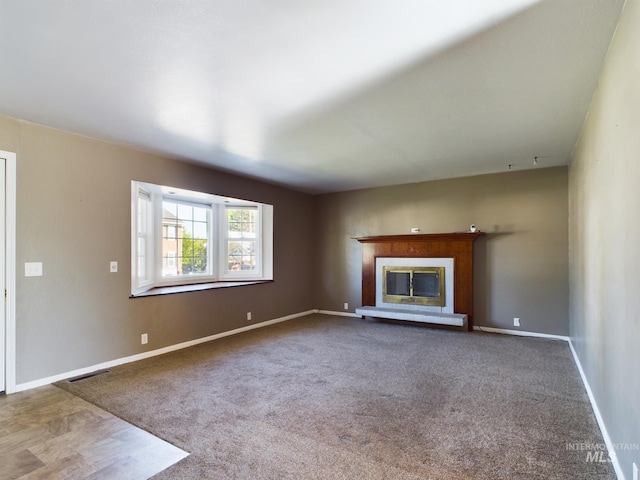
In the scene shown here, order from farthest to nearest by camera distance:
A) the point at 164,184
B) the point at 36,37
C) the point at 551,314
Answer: the point at 551,314 < the point at 164,184 < the point at 36,37

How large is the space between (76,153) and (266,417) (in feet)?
10.5

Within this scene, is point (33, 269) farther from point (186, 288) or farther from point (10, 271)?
point (186, 288)

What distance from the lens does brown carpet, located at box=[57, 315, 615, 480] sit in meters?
1.99

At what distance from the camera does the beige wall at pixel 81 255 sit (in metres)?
3.14

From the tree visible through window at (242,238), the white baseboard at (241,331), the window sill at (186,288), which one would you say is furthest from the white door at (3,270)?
the tree visible through window at (242,238)

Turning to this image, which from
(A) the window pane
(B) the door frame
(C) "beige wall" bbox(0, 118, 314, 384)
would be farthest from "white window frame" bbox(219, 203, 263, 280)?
(B) the door frame

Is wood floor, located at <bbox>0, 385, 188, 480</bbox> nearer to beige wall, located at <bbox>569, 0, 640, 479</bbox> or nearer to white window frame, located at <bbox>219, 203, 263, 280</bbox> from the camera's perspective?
beige wall, located at <bbox>569, 0, 640, 479</bbox>

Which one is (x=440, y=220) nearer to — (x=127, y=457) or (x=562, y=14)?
(x=562, y=14)

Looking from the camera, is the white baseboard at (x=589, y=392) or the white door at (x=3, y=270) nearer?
the white baseboard at (x=589, y=392)

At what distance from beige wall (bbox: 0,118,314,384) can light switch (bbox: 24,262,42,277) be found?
37 millimetres

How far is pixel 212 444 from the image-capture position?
7.24 feet

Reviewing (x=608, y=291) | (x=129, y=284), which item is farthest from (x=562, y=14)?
(x=129, y=284)

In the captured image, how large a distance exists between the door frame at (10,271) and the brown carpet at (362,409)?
52cm

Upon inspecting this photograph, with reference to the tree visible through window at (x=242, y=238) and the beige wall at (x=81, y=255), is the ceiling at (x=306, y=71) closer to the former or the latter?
the beige wall at (x=81, y=255)
